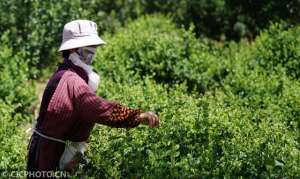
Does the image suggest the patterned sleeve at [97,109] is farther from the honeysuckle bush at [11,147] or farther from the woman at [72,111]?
the honeysuckle bush at [11,147]

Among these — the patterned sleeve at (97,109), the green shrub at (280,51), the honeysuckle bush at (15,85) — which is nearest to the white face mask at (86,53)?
the patterned sleeve at (97,109)

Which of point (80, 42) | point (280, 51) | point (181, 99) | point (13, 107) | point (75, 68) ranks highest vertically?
point (80, 42)

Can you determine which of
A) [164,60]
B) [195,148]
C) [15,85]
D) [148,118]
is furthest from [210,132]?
[164,60]

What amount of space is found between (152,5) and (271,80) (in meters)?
5.00

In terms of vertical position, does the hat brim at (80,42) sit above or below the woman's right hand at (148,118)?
above

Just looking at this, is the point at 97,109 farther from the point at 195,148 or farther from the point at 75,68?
the point at 195,148

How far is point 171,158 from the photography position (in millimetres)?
4559

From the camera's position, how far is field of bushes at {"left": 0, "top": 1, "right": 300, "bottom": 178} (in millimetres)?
4593

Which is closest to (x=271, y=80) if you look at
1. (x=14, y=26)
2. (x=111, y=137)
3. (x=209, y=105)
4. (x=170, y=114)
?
(x=209, y=105)

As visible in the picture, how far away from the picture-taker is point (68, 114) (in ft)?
13.4

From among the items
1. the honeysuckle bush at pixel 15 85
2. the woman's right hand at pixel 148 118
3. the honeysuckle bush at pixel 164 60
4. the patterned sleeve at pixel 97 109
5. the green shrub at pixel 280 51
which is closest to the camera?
the patterned sleeve at pixel 97 109

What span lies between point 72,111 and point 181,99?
2.09 meters

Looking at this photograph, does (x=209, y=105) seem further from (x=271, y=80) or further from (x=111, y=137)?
(x=271, y=80)

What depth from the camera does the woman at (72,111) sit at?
409 cm
